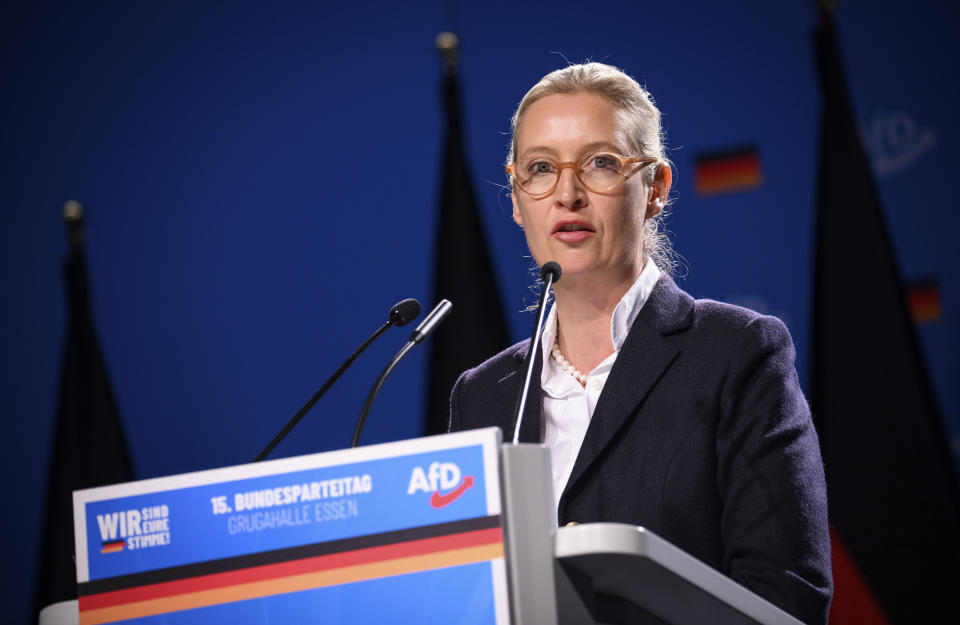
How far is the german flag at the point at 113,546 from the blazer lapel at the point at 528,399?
732 millimetres

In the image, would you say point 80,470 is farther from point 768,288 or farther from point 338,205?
point 768,288

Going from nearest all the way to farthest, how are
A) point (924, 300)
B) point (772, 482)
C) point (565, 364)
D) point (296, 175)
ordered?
point (772, 482), point (565, 364), point (924, 300), point (296, 175)

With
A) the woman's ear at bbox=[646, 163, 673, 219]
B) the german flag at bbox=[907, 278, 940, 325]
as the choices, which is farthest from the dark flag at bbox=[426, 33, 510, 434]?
the woman's ear at bbox=[646, 163, 673, 219]

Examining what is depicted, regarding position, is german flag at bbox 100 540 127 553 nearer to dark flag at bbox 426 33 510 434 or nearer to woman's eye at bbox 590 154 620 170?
woman's eye at bbox 590 154 620 170

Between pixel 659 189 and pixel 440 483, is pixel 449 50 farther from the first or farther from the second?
pixel 440 483

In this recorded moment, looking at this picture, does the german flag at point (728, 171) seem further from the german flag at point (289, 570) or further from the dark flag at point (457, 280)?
the german flag at point (289, 570)

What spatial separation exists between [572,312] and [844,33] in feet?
8.20

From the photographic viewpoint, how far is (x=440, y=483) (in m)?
0.96

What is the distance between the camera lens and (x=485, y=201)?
413cm

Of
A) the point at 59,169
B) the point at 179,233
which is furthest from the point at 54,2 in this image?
the point at 179,233

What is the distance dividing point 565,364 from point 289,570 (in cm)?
99

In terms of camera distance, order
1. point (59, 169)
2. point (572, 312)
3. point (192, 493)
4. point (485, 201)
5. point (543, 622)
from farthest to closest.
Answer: point (59, 169) < point (485, 201) < point (572, 312) < point (192, 493) < point (543, 622)

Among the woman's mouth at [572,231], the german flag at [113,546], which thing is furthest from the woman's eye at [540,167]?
the german flag at [113,546]

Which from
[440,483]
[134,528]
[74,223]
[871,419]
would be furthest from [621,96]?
[74,223]
